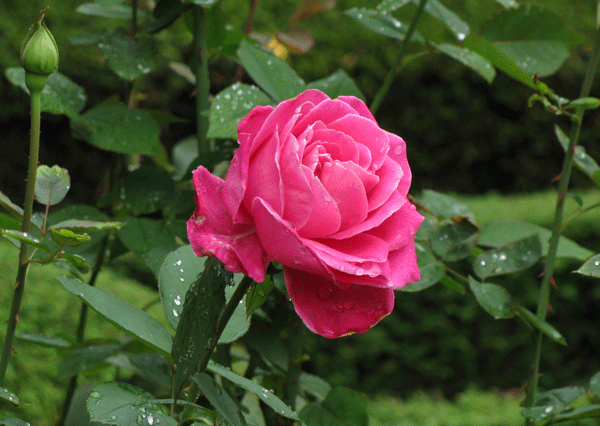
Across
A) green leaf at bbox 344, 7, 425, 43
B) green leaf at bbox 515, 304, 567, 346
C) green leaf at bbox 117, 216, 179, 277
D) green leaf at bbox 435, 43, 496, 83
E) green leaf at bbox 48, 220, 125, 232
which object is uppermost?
green leaf at bbox 344, 7, 425, 43

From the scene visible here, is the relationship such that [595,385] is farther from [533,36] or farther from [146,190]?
[146,190]

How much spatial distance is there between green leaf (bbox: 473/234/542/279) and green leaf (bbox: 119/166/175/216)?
0.41 meters

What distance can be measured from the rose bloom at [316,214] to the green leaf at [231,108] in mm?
236

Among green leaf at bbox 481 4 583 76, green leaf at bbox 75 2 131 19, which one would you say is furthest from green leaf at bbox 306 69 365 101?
green leaf at bbox 75 2 131 19

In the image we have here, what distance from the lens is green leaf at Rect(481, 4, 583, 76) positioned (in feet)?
2.50

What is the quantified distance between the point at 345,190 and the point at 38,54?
260 millimetres

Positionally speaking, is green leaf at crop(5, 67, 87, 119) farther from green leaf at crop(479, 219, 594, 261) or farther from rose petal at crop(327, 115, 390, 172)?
green leaf at crop(479, 219, 594, 261)

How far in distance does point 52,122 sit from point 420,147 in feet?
7.16

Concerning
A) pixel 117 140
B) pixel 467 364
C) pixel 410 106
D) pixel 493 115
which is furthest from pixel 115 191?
pixel 493 115

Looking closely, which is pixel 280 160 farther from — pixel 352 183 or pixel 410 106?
pixel 410 106

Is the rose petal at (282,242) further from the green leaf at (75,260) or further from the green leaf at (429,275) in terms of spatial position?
the green leaf at (429,275)

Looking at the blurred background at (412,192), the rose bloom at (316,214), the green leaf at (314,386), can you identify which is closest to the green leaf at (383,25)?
the rose bloom at (316,214)

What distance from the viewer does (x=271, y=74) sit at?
2.23ft

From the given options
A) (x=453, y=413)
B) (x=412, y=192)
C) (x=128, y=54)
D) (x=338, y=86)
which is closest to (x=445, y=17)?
(x=338, y=86)
